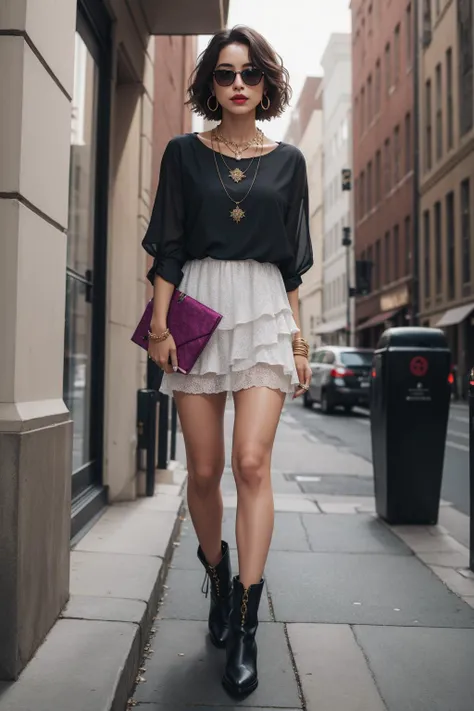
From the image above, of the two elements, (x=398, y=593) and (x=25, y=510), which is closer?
(x=25, y=510)

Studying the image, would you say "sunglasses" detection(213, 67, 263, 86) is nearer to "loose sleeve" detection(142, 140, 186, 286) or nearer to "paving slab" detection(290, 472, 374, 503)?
"loose sleeve" detection(142, 140, 186, 286)

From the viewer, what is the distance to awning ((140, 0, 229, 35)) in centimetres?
561

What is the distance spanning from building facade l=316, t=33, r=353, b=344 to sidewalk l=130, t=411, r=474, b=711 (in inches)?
1775

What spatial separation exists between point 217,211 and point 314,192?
66.9m

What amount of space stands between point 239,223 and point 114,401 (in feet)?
8.67

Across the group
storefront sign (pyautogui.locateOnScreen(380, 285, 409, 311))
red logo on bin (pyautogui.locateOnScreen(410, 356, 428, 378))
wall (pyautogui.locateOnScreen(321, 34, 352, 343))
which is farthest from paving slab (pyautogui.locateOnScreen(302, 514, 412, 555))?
wall (pyautogui.locateOnScreen(321, 34, 352, 343))

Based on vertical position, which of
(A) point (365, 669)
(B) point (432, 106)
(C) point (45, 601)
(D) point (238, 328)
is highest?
(B) point (432, 106)

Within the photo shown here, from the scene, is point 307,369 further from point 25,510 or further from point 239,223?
point 25,510

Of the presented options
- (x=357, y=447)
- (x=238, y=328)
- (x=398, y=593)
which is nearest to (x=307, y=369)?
(x=238, y=328)

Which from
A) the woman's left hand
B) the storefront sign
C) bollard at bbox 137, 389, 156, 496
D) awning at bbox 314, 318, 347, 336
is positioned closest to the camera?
the woman's left hand

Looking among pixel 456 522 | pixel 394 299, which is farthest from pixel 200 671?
pixel 394 299

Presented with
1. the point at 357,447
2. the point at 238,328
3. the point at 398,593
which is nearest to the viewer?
the point at 238,328

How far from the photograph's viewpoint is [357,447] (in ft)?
36.9

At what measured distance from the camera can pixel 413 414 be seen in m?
5.21
